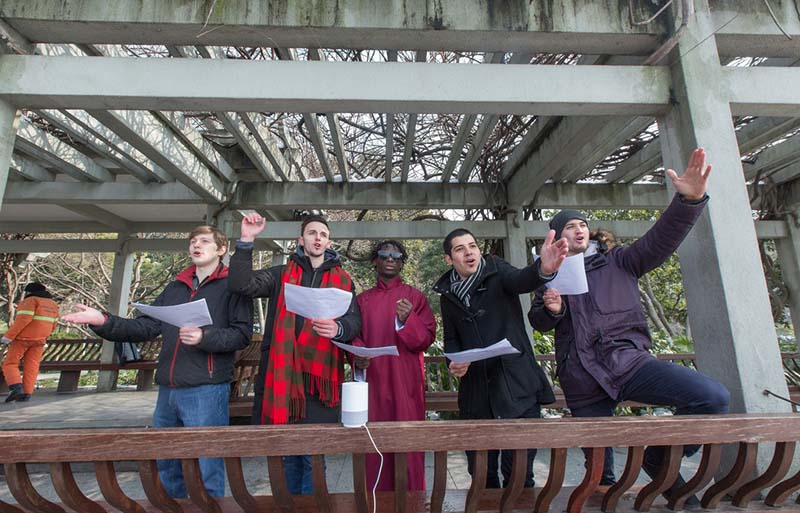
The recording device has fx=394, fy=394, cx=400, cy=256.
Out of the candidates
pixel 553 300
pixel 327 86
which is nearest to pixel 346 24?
pixel 327 86

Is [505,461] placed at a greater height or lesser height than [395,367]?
lesser

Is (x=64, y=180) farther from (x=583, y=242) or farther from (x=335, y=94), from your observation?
(x=583, y=242)

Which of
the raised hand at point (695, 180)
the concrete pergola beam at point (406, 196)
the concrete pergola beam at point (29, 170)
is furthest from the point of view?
the concrete pergola beam at point (406, 196)

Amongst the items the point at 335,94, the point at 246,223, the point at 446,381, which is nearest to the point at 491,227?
the point at 446,381

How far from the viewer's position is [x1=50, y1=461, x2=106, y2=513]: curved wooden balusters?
134cm

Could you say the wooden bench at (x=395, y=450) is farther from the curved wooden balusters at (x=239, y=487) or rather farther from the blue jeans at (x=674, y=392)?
the blue jeans at (x=674, y=392)

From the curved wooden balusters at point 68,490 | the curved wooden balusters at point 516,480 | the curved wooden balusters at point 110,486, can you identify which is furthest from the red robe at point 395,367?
the curved wooden balusters at point 68,490

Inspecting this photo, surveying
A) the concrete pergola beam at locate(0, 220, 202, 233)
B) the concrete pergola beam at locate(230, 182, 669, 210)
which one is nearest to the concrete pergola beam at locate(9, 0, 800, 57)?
the concrete pergola beam at locate(230, 182, 669, 210)

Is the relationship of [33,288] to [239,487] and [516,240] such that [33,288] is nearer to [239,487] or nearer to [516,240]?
[239,487]

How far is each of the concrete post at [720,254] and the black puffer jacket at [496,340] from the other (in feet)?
3.05

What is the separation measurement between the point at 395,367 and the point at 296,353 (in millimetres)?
555

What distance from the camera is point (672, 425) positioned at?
1405 mm

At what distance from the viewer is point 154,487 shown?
1.37m

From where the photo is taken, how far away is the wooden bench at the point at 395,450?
1.32 metres
